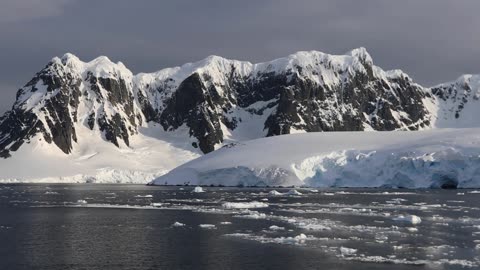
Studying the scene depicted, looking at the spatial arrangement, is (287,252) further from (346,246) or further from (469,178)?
(469,178)

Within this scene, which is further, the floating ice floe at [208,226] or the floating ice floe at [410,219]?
the floating ice floe at [410,219]

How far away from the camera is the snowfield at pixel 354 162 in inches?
4774

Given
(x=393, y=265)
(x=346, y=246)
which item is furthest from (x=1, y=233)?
(x=393, y=265)

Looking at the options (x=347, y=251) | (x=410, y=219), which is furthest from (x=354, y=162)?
(x=347, y=251)

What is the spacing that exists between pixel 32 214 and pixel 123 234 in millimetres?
22129

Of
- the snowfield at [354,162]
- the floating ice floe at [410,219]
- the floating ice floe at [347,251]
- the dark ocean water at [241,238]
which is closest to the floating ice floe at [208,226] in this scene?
the dark ocean water at [241,238]

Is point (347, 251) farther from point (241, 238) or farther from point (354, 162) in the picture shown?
point (354, 162)

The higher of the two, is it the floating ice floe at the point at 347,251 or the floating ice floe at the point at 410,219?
the floating ice floe at the point at 410,219

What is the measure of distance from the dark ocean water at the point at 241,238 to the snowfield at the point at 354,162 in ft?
168

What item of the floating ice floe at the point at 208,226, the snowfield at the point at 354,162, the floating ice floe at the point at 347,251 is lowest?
the floating ice floe at the point at 347,251

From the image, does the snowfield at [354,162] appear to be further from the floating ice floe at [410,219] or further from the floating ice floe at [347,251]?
the floating ice floe at [347,251]

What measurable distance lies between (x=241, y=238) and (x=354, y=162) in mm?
88024

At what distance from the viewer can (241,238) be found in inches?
1833

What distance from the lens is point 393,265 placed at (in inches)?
1396
